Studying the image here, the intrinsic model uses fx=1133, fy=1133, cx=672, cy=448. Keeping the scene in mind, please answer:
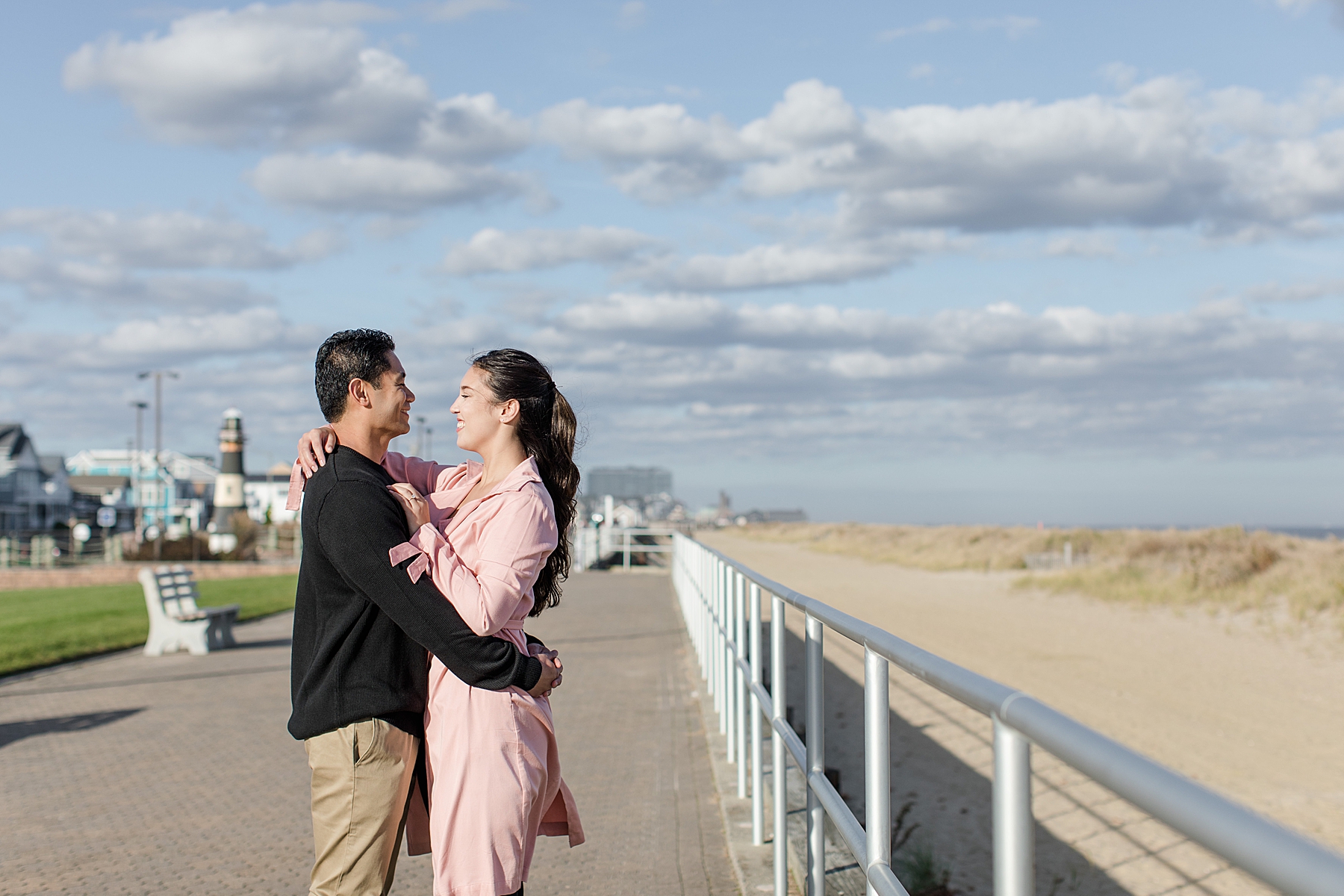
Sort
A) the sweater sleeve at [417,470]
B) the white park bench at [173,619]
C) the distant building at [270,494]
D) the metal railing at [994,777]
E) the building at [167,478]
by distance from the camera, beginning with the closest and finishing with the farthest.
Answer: the metal railing at [994,777] → the sweater sleeve at [417,470] → the white park bench at [173,619] → the building at [167,478] → the distant building at [270,494]

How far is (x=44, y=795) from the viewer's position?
6.23m

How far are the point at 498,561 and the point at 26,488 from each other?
78.3 m

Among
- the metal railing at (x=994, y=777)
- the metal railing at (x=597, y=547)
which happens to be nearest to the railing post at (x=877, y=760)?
the metal railing at (x=994, y=777)

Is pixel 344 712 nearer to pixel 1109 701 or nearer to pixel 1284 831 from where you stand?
pixel 1284 831

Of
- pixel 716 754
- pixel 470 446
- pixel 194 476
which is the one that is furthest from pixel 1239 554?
pixel 194 476

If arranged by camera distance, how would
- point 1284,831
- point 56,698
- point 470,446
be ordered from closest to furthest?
point 1284,831 < point 470,446 < point 56,698

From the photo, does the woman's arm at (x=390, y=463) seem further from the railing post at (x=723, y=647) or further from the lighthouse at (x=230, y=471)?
the lighthouse at (x=230, y=471)

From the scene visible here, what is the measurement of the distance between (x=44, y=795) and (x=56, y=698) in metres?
3.85

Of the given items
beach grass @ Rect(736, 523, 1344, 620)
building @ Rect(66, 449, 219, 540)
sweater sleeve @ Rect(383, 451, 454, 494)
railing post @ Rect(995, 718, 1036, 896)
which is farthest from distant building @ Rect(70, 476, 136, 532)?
railing post @ Rect(995, 718, 1036, 896)

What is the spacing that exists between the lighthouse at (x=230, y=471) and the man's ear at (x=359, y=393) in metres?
60.1

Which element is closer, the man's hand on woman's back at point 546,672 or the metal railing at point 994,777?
the metal railing at point 994,777

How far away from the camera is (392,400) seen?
2926mm

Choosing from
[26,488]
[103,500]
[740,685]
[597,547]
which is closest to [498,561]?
[740,685]

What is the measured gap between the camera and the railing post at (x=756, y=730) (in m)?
5.07
